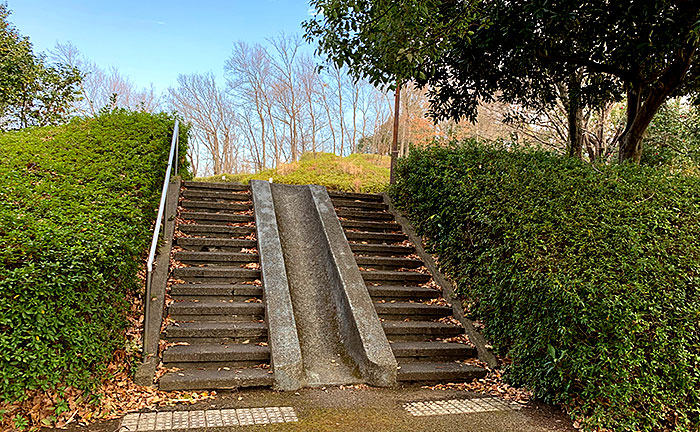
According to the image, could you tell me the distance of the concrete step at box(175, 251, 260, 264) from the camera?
5873mm

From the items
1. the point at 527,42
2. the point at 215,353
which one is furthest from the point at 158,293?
the point at 527,42

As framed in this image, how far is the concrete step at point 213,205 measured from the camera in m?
7.31

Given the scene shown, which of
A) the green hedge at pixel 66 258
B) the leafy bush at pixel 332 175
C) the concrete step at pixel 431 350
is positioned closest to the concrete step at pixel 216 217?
the green hedge at pixel 66 258

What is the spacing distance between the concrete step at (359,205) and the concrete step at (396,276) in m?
2.31

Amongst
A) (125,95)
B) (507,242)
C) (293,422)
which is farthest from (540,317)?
(125,95)

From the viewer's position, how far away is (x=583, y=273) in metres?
4.09

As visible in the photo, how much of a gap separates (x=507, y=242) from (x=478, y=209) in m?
0.82

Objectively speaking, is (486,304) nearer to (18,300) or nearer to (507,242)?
(507,242)

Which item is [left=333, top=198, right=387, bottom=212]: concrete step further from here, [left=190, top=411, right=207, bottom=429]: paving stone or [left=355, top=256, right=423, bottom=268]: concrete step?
[left=190, top=411, right=207, bottom=429]: paving stone

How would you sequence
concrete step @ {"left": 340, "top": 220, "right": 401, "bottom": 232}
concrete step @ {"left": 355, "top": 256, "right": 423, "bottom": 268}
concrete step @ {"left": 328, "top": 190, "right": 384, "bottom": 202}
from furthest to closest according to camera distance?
1. concrete step @ {"left": 328, "top": 190, "right": 384, "bottom": 202}
2. concrete step @ {"left": 340, "top": 220, "right": 401, "bottom": 232}
3. concrete step @ {"left": 355, "top": 256, "right": 423, "bottom": 268}

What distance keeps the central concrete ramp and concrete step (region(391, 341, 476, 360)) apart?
302 millimetres

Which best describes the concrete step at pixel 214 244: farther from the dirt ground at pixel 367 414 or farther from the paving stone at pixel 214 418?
the paving stone at pixel 214 418

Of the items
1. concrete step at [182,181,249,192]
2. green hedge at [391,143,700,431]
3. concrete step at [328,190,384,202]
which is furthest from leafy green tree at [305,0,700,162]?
concrete step at [182,181,249,192]

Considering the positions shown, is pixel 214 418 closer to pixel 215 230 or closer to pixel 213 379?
pixel 213 379
